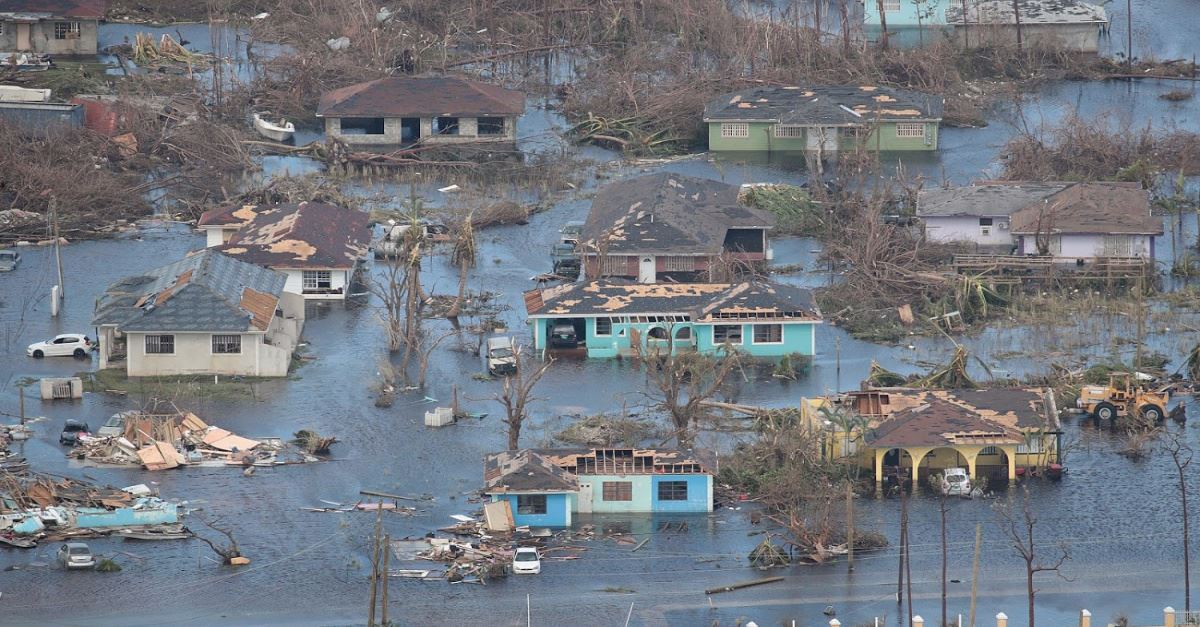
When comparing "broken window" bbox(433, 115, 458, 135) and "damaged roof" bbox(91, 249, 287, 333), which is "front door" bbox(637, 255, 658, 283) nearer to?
"damaged roof" bbox(91, 249, 287, 333)

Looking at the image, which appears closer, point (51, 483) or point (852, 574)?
point (852, 574)

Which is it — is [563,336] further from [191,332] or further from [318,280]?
[191,332]

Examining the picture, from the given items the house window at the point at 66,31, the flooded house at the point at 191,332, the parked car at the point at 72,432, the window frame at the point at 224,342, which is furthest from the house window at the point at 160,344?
the house window at the point at 66,31

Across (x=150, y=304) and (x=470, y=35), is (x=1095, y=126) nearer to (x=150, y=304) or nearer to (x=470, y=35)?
(x=470, y=35)

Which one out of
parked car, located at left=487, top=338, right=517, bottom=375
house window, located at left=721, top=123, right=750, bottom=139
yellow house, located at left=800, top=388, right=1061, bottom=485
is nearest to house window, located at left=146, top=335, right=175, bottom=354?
parked car, located at left=487, top=338, right=517, bottom=375

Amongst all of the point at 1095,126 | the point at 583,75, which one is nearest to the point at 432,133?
the point at 583,75

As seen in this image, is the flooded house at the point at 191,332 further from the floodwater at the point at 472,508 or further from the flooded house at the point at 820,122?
the flooded house at the point at 820,122
